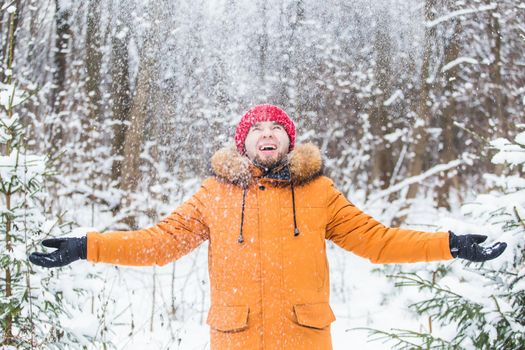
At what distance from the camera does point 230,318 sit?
238cm

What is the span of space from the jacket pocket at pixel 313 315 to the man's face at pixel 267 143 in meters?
0.68

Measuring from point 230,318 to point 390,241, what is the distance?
31.9 inches

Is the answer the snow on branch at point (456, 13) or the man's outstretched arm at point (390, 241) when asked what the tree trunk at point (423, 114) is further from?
the man's outstretched arm at point (390, 241)

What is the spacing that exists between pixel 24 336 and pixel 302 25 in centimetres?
730

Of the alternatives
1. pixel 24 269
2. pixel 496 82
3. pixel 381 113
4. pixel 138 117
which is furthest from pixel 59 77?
pixel 496 82

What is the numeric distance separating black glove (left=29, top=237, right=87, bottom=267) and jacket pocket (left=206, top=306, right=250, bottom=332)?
0.65 metres

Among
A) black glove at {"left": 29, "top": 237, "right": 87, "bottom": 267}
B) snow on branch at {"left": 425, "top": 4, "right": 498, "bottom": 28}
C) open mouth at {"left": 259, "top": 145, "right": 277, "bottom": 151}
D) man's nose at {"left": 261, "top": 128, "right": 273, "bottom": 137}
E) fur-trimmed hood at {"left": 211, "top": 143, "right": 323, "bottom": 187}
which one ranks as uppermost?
snow on branch at {"left": 425, "top": 4, "right": 498, "bottom": 28}

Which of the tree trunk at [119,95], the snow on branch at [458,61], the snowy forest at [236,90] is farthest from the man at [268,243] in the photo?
the snow on branch at [458,61]

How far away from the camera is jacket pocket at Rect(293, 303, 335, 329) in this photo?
238 cm

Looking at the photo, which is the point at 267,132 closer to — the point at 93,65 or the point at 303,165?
the point at 303,165

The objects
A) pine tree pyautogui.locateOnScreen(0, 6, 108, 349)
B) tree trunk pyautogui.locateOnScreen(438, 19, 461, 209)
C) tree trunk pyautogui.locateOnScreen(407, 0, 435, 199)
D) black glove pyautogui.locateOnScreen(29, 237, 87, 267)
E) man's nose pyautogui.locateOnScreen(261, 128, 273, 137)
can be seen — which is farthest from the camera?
tree trunk pyautogui.locateOnScreen(438, 19, 461, 209)

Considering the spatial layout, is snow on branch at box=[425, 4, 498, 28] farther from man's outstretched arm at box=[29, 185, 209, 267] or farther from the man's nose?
man's outstretched arm at box=[29, 185, 209, 267]

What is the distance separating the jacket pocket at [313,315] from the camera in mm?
2381

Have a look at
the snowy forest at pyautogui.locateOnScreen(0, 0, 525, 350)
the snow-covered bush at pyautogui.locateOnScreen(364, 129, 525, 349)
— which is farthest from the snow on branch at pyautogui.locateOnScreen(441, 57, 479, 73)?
the snow-covered bush at pyautogui.locateOnScreen(364, 129, 525, 349)
